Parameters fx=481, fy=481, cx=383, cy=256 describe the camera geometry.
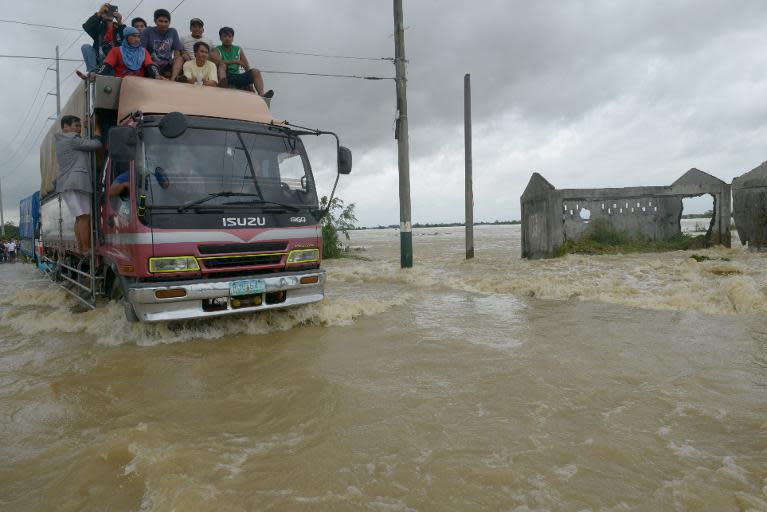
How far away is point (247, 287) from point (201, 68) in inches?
136

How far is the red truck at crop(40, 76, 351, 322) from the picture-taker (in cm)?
470

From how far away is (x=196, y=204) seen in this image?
484cm

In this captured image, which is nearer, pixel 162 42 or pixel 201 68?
pixel 201 68

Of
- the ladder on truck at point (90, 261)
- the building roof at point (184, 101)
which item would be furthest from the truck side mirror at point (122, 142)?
the ladder on truck at point (90, 261)

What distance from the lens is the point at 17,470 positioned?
8.16 feet

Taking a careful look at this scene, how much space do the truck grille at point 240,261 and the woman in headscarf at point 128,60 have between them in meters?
2.87

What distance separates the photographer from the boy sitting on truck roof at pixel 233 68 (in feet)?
22.5

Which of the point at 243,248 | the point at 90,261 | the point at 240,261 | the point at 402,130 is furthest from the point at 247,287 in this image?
the point at 402,130

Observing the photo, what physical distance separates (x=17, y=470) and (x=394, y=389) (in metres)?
2.20

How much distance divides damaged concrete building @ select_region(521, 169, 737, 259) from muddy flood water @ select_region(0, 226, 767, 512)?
5.61 m

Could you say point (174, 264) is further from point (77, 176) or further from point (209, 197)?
point (77, 176)

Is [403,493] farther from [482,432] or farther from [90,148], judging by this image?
[90,148]

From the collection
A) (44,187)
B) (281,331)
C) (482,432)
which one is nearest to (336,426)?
(482,432)

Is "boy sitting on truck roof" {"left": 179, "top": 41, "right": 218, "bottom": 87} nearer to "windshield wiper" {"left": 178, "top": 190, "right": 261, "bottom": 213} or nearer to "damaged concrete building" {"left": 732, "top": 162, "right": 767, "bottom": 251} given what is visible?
"windshield wiper" {"left": 178, "top": 190, "right": 261, "bottom": 213}
